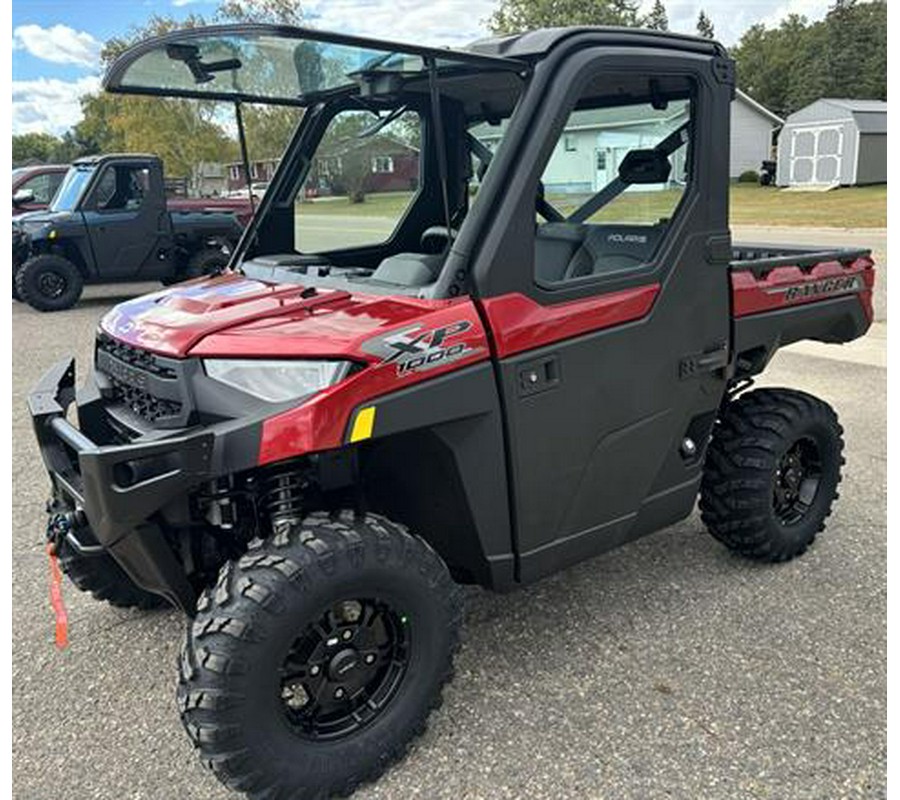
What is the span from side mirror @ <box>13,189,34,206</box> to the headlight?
14.0m

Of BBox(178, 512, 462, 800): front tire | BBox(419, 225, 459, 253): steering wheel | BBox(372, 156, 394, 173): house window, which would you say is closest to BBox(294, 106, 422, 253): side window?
BBox(372, 156, 394, 173): house window

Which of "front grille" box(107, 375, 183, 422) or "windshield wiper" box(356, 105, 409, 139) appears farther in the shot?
"windshield wiper" box(356, 105, 409, 139)

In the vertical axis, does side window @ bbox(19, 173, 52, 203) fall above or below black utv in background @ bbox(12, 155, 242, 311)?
above

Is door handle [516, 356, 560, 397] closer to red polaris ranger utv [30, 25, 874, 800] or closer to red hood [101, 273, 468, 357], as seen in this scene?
red polaris ranger utv [30, 25, 874, 800]

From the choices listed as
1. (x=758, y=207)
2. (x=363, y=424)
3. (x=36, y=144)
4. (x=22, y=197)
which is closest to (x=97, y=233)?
(x=22, y=197)

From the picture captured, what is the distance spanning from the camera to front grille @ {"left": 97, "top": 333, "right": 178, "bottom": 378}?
257 cm

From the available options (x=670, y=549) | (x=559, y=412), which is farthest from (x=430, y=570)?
(x=670, y=549)

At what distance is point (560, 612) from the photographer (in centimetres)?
348

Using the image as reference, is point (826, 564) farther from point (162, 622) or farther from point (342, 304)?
point (162, 622)

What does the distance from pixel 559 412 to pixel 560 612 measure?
3.49ft

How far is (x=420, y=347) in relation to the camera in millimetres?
2488

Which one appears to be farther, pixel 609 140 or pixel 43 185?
pixel 43 185

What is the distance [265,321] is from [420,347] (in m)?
0.49

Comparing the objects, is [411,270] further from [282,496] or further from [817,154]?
[817,154]
